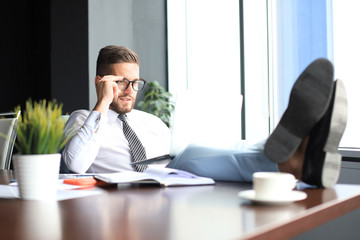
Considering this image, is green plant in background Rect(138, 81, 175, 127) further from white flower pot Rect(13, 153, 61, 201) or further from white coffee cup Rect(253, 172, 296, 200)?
white coffee cup Rect(253, 172, 296, 200)

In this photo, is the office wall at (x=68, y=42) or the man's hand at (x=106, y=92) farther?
the office wall at (x=68, y=42)

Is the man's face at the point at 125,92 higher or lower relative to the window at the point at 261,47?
lower

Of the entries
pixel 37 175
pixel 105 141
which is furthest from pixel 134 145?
pixel 37 175

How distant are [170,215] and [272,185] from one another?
0.75ft

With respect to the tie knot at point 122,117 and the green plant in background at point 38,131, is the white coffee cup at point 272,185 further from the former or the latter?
the tie knot at point 122,117

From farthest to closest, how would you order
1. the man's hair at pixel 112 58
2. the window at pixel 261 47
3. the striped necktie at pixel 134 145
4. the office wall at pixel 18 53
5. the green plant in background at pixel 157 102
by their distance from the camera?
the office wall at pixel 18 53
the green plant in background at pixel 157 102
the window at pixel 261 47
the man's hair at pixel 112 58
the striped necktie at pixel 134 145

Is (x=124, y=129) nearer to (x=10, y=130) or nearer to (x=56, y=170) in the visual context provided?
(x=10, y=130)

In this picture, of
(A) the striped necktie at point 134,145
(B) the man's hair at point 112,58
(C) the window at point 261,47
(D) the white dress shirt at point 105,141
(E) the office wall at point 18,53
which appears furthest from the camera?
(E) the office wall at point 18,53

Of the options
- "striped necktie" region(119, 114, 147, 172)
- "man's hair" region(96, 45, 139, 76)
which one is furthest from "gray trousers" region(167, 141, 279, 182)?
"man's hair" region(96, 45, 139, 76)

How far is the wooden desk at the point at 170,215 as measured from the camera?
2.27 ft

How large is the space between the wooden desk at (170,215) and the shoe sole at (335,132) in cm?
5

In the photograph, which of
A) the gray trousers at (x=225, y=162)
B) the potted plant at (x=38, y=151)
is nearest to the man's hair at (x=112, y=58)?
the gray trousers at (x=225, y=162)

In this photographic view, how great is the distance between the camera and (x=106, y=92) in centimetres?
199

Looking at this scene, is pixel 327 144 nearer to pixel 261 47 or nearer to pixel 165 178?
pixel 165 178
